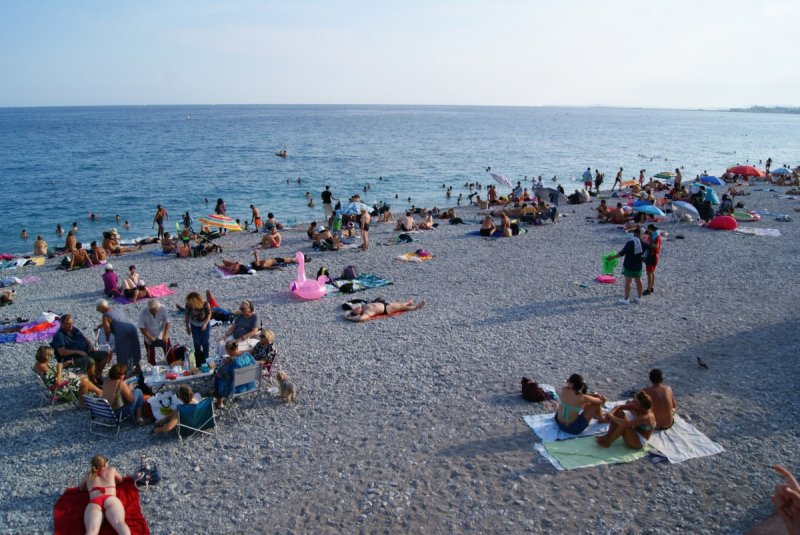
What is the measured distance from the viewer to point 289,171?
4666 cm

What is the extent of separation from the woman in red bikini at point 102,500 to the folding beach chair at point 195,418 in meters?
1.27

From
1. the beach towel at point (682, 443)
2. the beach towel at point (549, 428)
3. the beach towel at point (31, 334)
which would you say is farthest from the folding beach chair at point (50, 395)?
the beach towel at point (682, 443)

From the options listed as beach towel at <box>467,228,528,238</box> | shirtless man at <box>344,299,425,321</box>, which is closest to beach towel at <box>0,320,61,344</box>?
shirtless man at <box>344,299,425,321</box>

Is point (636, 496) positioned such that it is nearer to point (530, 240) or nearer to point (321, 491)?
point (321, 491)

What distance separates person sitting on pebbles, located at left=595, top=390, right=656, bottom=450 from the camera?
630 centimetres

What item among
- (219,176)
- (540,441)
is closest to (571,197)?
(540,441)

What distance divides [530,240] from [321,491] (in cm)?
1464

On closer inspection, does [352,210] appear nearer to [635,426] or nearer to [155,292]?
[155,292]

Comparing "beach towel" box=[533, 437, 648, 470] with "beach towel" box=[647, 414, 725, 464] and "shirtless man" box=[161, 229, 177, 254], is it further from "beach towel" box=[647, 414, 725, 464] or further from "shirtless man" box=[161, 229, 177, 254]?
"shirtless man" box=[161, 229, 177, 254]

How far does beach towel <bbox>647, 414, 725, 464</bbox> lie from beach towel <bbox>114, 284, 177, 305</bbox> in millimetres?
11459

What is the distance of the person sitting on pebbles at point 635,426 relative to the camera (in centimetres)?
630

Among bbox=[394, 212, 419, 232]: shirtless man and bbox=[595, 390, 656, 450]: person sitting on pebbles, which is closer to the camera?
bbox=[595, 390, 656, 450]: person sitting on pebbles

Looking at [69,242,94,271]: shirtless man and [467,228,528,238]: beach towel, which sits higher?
[467,228,528,238]: beach towel

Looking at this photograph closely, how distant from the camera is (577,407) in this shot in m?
6.59
